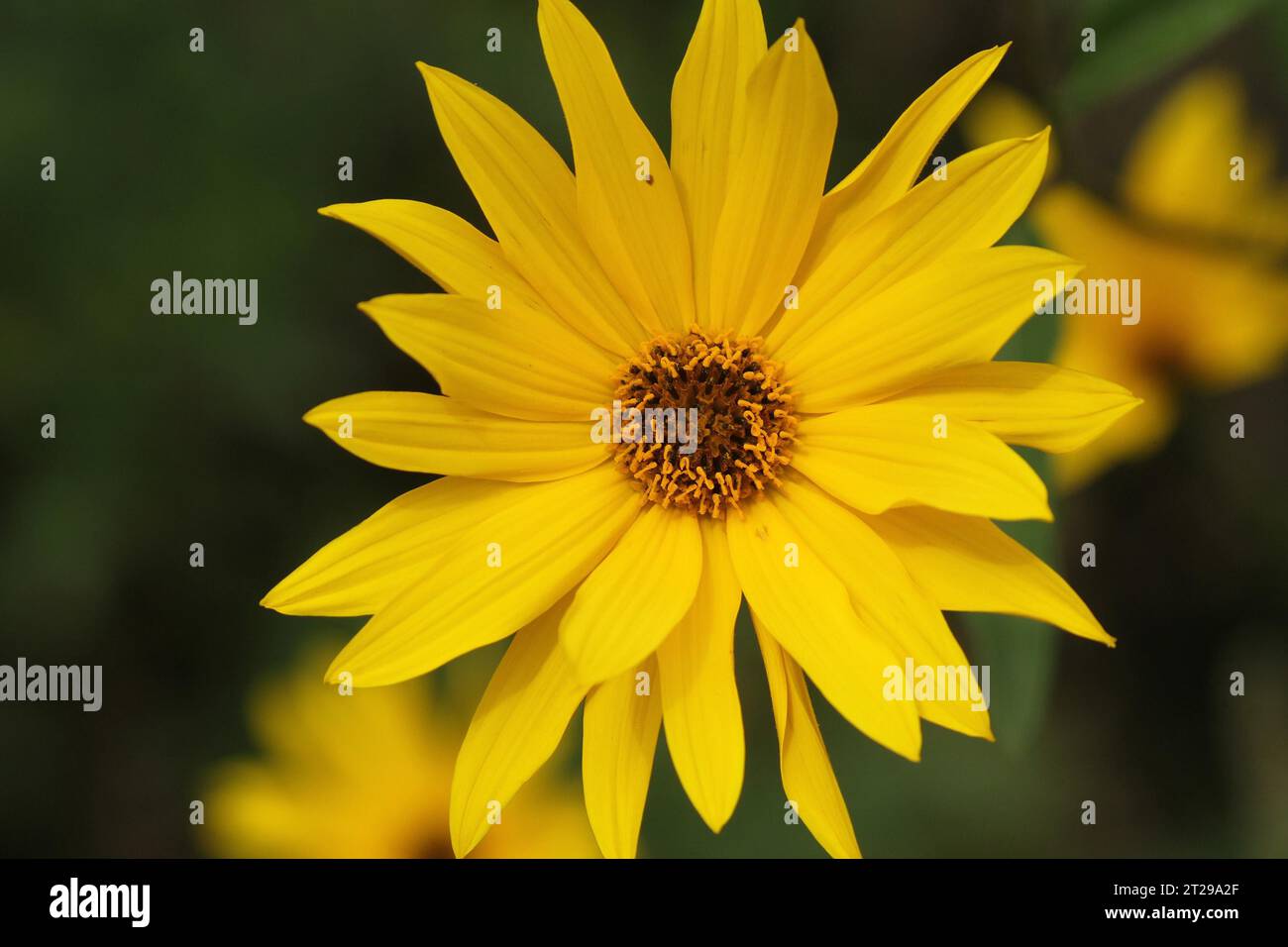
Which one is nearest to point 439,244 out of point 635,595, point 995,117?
point 635,595

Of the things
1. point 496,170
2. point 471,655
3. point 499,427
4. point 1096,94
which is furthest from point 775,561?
point 471,655

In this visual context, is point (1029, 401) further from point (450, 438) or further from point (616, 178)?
point (450, 438)

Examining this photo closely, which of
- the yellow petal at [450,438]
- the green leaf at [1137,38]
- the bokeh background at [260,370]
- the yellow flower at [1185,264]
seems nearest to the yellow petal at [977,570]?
the yellow petal at [450,438]

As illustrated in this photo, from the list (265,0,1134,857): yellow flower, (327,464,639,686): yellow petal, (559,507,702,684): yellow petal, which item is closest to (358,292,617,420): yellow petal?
(265,0,1134,857): yellow flower

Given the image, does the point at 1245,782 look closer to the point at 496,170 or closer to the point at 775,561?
the point at 775,561

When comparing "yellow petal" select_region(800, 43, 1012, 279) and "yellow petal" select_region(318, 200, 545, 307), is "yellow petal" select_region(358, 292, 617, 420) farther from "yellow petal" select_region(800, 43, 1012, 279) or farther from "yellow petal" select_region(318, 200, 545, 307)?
"yellow petal" select_region(800, 43, 1012, 279)

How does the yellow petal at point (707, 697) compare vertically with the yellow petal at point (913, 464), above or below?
below

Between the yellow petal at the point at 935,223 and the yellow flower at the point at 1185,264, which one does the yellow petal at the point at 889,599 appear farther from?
the yellow flower at the point at 1185,264
